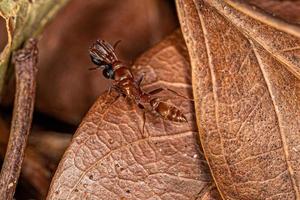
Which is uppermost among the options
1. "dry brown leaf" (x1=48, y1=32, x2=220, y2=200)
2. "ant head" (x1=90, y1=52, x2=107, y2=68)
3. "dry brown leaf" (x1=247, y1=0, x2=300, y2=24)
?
"ant head" (x1=90, y1=52, x2=107, y2=68)

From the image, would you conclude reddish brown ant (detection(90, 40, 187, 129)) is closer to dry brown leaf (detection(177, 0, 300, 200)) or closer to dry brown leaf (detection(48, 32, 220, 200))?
dry brown leaf (detection(48, 32, 220, 200))

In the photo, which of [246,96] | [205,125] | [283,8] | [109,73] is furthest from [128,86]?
[283,8]

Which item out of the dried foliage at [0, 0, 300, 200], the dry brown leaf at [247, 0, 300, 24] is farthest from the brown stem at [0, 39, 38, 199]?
the dry brown leaf at [247, 0, 300, 24]

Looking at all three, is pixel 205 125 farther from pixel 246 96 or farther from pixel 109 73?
pixel 109 73

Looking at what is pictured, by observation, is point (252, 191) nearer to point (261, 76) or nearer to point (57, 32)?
point (261, 76)

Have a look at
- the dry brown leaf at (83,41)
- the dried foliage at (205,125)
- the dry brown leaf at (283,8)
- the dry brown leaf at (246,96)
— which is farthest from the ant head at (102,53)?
the dry brown leaf at (283,8)

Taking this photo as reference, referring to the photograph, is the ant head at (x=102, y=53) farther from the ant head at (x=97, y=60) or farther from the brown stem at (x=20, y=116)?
the brown stem at (x=20, y=116)

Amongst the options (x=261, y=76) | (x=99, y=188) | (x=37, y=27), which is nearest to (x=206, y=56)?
(x=261, y=76)
